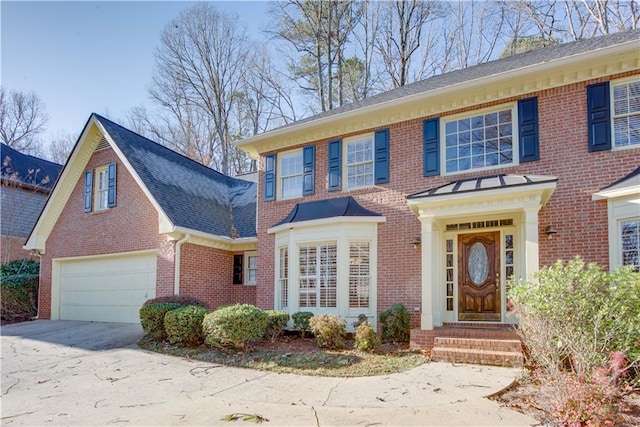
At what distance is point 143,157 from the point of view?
13891 millimetres

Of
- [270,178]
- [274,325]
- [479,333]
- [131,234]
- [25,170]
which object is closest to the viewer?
[479,333]

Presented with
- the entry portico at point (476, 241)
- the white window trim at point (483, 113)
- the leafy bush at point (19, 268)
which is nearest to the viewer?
the entry portico at point (476, 241)

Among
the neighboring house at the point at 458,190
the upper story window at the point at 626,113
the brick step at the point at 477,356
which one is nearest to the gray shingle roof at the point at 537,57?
the neighboring house at the point at 458,190

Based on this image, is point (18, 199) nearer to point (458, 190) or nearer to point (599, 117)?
point (458, 190)

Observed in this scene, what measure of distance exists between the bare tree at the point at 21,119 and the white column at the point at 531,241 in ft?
100

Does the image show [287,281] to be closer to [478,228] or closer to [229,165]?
Result: [478,228]

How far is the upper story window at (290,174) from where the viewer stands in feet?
40.1

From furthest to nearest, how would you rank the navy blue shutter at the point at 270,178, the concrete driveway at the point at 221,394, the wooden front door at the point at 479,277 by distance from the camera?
the navy blue shutter at the point at 270,178, the wooden front door at the point at 479,277, the concrete driveway at the point at 221,394

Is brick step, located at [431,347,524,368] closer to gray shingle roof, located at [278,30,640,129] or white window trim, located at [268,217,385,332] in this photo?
white window trim, located at [268,217,385,332]

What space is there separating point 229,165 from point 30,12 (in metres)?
17.9

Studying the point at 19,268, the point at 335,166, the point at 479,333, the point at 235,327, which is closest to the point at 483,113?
the point at 335,166

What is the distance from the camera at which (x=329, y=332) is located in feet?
28.4

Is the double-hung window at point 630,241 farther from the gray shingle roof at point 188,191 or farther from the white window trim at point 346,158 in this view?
the gray shingle roof at point 188,191

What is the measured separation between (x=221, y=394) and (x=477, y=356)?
4.24 meters
